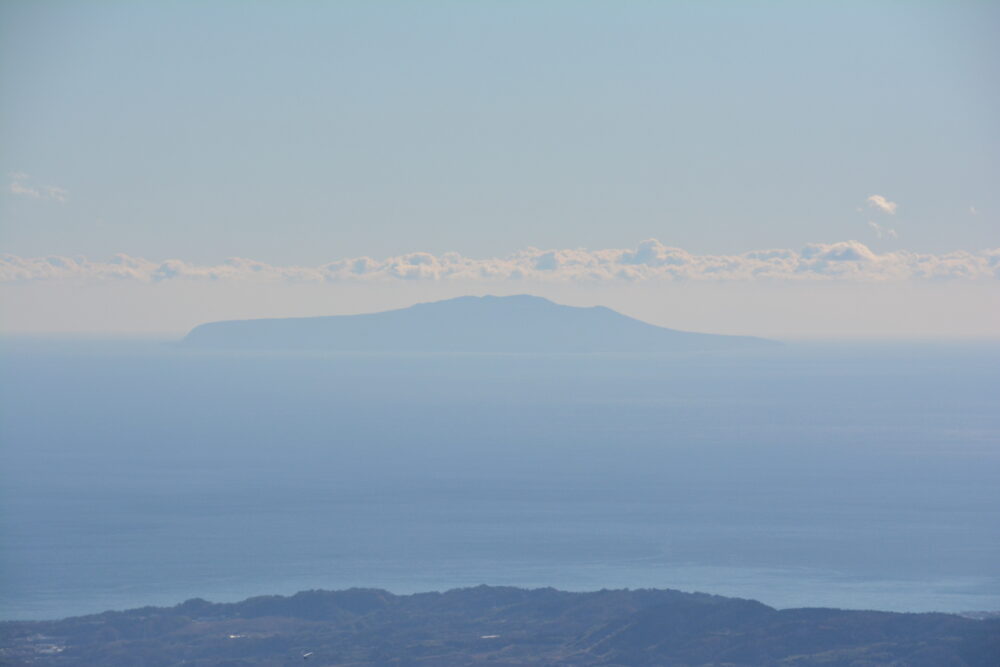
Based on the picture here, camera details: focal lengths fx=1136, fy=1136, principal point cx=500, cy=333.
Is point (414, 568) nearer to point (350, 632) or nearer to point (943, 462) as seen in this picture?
point (350, 632)

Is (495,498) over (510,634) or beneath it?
over

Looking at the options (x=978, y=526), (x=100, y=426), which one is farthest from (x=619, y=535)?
(x=100, y=426)

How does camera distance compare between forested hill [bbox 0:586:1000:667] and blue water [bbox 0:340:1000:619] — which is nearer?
forested hill [bbox 0:586:1000:667]

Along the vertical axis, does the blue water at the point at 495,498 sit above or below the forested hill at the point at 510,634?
above

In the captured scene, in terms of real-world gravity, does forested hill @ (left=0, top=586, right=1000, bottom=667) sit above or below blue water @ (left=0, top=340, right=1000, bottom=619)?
below

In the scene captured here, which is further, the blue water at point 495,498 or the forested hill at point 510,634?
the blue water at point 495,498
